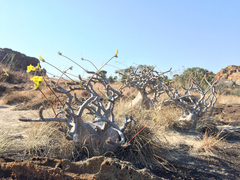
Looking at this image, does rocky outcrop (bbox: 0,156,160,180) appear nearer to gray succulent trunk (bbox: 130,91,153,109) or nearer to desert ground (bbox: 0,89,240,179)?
desert ground (bbox: 0,89,240,179)

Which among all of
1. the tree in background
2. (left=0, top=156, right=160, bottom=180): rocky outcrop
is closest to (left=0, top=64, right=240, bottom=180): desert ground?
(left=0, top=156, right=160, bottom=180): rocky outcrop

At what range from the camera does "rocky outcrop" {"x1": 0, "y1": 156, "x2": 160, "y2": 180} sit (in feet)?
5.20

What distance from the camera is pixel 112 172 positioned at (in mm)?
1621

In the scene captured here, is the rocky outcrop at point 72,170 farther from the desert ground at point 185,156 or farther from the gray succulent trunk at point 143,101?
the gray succulent trunk at point 143,101

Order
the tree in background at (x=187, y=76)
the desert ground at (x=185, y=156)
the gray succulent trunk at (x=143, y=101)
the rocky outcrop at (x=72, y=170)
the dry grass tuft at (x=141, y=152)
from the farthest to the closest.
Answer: the tree in background at (x=187, y=76)
the gray succulent trunk at (x=143, y=101)
the dry grass tuft at (x=141, y=152)
the desert ground at (x=185, y=156)
the rocky outcrop at (x=72, y=170)

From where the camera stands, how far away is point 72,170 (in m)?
1.67

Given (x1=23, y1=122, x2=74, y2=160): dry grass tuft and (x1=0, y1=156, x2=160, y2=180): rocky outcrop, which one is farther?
(x1=23, y1=122, x2=74, y2=160): dry grass tuft

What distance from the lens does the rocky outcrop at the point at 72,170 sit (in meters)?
1.59

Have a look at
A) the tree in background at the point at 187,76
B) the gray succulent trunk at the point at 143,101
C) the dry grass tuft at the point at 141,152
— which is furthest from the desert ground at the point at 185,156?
the tree in background at the point at 187,76

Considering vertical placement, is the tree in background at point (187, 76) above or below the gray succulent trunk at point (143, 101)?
above

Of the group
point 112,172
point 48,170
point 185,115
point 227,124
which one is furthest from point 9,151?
point 227,124

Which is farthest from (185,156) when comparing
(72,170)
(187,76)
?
(187,76)

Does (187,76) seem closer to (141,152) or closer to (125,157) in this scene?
(141,152)

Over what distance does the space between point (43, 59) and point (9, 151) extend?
4.20ft
